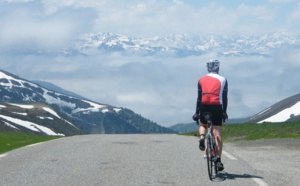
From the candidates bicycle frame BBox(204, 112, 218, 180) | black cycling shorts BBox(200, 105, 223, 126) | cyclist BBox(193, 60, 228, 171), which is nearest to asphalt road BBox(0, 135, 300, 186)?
bicycle frame BBox(204, 112, 218, 180)

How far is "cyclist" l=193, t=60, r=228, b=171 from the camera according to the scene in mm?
12805

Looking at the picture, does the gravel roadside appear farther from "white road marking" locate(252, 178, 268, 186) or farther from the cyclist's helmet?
the cyclist's helmet

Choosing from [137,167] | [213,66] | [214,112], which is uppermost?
[213,66]

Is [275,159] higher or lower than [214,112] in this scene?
lower

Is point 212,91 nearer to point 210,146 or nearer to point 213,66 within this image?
point 213,66

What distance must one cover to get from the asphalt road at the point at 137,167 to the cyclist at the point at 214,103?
1.00m

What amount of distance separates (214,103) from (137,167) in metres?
3.05

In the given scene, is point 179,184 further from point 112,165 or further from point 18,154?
Answer: point 18,154

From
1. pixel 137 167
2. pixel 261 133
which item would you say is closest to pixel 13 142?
pixel 137 167

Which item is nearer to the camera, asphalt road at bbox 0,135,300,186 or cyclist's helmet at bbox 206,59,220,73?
asphalt road at bbox 0,135,300,186

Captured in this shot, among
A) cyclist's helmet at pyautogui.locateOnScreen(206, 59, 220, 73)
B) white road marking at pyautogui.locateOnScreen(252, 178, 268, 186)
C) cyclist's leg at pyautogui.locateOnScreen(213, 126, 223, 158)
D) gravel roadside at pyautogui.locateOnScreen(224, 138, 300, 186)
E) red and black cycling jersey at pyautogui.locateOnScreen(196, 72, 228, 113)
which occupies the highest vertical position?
cyclist's helmet at pyautogui.locateOnScreen(206, 59, 220, 73)

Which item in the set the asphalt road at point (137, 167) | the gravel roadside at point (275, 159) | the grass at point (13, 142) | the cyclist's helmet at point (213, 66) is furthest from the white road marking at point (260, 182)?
the grass at point (13, 142)

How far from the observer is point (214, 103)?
1280 cm

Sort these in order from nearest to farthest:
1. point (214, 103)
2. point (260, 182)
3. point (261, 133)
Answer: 1. point (260, 182)
2. point (214, 103)
3. point (261, 133)
